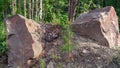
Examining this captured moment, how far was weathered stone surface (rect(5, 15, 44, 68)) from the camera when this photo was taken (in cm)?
774

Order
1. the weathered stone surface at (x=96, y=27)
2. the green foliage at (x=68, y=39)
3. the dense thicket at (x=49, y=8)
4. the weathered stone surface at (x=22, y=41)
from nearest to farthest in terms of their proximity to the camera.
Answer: the green foliage at (x=68, y=39) → the weathered stone surface at (x=22, y=41) → the weathered stone surface at (x=96, y=27) → the dense thicket at (x=49, y=8)

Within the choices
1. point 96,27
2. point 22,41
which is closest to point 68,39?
point 22,41

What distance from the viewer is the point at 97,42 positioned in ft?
27.5

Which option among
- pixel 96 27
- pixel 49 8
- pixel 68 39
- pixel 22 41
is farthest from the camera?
pixel 49 8

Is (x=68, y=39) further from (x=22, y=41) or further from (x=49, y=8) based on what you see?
(x=49, y=8)

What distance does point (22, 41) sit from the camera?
7859 mm

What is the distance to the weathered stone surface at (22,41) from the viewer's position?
305 inches

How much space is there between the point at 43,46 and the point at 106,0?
26952 mm

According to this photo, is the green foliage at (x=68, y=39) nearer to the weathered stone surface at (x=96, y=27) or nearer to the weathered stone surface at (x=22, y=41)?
the weathered stone surface at (x=22, y=41)

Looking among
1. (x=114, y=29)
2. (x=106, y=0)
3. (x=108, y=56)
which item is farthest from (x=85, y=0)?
(x=108, y=56)

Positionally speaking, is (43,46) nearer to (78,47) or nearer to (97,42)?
(78,47)

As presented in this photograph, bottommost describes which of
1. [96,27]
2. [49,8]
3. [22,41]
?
[49,8]

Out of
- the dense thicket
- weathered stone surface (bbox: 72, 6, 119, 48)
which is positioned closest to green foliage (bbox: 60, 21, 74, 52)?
weathered stone surface (bbox: 72, 6, 119, 48)

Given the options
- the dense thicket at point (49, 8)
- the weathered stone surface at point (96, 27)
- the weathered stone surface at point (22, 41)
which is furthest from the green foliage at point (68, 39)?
the dense thicket at point (49, 8)
